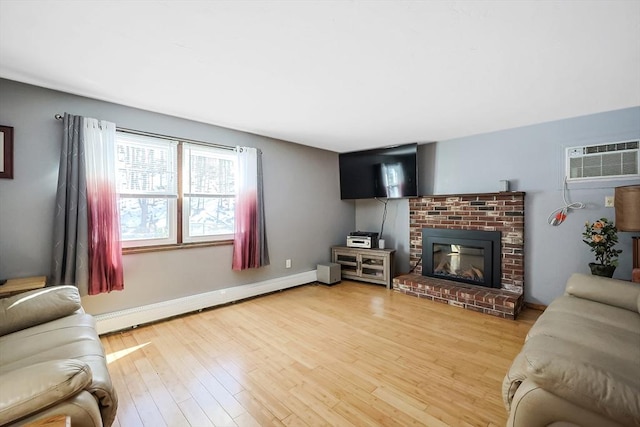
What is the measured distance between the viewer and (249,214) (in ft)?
11.3

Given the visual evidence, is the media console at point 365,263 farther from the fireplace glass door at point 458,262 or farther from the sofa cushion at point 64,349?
the sofa cushion at point 64,349

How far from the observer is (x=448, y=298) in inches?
132

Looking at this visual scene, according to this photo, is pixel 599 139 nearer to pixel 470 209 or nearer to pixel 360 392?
pixel 470 209

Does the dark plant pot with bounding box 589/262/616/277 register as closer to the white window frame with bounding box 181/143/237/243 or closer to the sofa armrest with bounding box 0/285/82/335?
the white window frame with bounding box 181/143/237/243

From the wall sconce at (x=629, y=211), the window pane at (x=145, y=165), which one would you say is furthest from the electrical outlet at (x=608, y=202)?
the window pane at (x=145, y=165)

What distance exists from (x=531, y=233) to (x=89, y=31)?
4364 mm

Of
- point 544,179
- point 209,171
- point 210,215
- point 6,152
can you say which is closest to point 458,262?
point 544,179

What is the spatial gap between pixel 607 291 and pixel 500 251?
1.36m

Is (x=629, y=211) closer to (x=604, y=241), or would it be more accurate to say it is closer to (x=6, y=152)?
(x=604, y=241)

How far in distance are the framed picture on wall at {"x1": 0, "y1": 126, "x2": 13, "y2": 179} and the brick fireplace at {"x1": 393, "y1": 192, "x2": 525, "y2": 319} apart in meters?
4.10

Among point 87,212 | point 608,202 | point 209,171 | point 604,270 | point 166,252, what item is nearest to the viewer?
point 87,212

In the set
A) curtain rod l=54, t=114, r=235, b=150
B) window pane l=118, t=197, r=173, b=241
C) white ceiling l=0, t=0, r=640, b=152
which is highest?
white ceiling l=0, t=0, r=640, b=152

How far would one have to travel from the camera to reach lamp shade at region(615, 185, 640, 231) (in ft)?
7.07

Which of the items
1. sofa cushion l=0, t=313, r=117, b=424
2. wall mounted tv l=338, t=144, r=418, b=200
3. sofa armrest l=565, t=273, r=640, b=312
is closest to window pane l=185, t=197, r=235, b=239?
sofa cushion l=0, t=313, r=117, b=424
